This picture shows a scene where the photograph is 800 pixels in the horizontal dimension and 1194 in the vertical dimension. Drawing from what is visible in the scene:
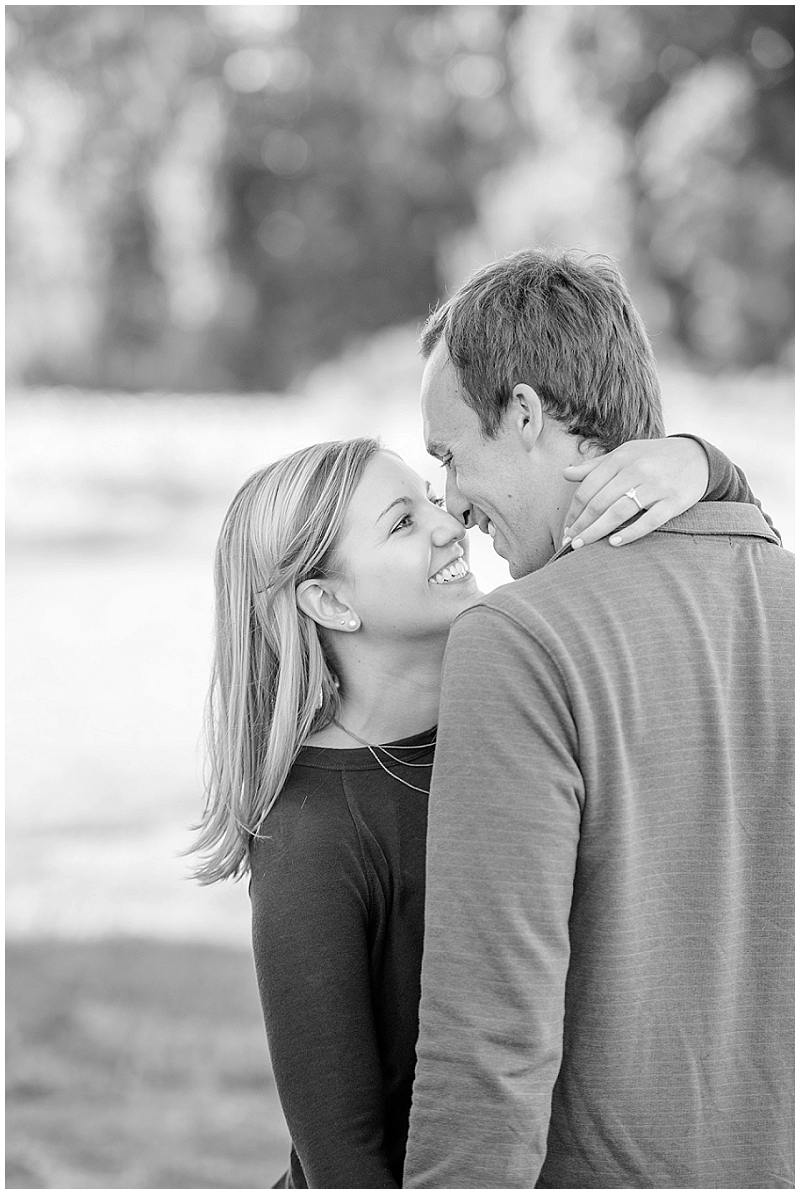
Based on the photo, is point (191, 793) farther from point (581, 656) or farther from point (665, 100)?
point (665, 100)

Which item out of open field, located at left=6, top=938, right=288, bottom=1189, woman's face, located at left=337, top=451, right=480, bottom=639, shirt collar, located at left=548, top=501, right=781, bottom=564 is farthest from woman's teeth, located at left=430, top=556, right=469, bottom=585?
open field, located at left=6, top=938, right=288, bottom=1189

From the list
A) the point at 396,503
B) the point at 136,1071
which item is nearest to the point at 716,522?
the point at 396,503

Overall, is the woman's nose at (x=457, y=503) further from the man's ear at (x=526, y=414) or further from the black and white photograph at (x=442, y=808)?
the man's ear at (x=526, y=414)

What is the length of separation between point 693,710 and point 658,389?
568 millimetres

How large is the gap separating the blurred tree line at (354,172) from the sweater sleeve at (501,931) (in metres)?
18.3

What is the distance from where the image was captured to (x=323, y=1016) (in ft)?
5.40

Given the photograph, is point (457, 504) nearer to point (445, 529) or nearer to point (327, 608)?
point (445, 529)

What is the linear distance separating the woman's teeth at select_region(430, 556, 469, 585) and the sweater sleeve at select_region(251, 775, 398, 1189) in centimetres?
47

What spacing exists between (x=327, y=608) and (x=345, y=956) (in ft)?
1.83

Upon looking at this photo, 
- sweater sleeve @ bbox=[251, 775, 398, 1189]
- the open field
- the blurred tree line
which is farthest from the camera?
the blurred tree line

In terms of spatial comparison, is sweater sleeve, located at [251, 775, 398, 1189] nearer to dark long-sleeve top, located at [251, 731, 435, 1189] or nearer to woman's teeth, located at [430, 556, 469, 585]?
dark long-sleeve top, located at [251, 731, 435, 1189]

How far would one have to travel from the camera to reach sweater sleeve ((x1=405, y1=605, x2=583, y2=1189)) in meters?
1.37

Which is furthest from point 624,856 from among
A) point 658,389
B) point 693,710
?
point 658,389

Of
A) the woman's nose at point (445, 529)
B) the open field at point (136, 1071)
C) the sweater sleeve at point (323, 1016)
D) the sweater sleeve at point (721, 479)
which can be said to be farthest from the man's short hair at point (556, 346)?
the open field at point (136, 1071)
